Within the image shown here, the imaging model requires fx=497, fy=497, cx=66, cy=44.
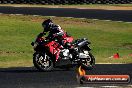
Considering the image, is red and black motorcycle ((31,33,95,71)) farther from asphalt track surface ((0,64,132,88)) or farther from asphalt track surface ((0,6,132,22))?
asphalt track surface ((0,6,132,22))

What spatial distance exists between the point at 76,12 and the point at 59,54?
1024 inches

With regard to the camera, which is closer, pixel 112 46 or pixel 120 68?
pixel 120 68

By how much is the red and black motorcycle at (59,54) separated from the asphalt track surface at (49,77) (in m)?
0.24

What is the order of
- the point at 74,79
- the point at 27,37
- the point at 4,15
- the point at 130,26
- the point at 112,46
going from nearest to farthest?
the point at 74,79
the point at 112,46
the point at 27,37
the point at 130,26
the point at 4,15

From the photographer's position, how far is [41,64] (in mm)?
15953

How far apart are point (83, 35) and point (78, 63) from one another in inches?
584

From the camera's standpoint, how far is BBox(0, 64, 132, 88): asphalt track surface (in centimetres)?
1283

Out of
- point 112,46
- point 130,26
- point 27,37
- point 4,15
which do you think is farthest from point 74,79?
point 4,15

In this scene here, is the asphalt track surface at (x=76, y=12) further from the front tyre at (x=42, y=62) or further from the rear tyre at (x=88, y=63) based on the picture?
the front tyre at (x=42, y=62)

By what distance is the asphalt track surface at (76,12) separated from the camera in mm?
39312

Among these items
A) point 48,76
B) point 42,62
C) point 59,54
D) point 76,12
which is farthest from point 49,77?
point 76,12

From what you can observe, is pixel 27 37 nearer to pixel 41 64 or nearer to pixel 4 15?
pixel 4 15

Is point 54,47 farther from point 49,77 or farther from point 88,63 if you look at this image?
point 49,77

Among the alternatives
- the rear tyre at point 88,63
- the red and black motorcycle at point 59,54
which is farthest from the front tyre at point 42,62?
the rear tyre at point 88,63
